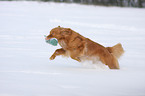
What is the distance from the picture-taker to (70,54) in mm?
5805

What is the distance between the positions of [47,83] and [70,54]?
143 cm

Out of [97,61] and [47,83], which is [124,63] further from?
[47,83]

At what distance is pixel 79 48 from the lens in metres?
5.78

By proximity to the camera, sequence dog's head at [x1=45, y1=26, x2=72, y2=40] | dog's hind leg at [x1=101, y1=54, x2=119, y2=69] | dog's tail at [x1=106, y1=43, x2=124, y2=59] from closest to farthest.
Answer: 1. dog's head at [x1=45, y1=26, x2=72, y2=40]
2. dog's hind leg at [x1=101, y1=54, x2=119, y2=69]
3. dog's tail at [x1=106, y1=43, x2=124, y2=59]

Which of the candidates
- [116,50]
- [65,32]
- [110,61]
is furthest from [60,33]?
[116,50]

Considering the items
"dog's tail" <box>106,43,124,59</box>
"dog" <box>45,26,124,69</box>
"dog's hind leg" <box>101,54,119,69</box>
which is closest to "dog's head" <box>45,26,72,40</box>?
"dog" <box>45,26,124,69</box>

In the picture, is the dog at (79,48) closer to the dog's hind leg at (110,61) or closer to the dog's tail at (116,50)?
the dog's hind leg at (110,61)

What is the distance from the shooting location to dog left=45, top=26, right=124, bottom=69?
5.77 metres

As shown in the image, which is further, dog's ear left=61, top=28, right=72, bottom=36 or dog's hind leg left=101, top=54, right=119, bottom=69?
dog's hind leg left=101, top=54, right=119, bottom=69

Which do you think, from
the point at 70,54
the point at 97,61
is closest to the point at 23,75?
the point at 70,54

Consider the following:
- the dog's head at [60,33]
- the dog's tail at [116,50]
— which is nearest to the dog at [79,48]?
the dog's head at [60,33]

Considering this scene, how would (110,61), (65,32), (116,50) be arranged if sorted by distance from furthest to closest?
(116,50) → (110,61) → (65,32)

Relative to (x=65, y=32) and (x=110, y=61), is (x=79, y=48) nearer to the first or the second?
(x=65, y=32)

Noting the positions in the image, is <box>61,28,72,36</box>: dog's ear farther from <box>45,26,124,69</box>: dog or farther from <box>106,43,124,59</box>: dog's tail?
<box>106,43,124,59</box>: dog's tail
